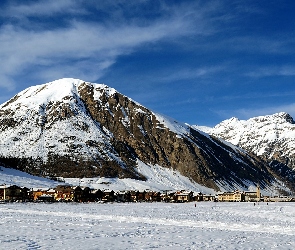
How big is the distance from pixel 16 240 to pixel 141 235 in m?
10.9

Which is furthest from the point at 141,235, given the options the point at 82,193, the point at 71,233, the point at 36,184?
the point at 36,184

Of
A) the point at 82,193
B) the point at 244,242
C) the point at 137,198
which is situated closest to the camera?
Result: the point at 244,242

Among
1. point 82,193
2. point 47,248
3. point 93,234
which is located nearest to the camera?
point 47,248

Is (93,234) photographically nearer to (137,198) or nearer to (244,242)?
(244,242)

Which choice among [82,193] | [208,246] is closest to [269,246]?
[208,246]

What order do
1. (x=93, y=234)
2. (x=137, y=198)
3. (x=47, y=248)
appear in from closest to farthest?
(x=47, y=248)
(x=93, y=234)
(x=137, y=198)

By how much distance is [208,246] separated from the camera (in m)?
29.2

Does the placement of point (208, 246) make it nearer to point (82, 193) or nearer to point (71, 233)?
point (71, 233)

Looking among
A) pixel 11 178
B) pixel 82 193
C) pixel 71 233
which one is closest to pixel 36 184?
pixel 11 178

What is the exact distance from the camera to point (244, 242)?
105ft

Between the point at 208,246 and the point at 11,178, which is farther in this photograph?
the point at 11,178

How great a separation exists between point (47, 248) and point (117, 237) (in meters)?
8.01

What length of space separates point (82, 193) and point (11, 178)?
5008cm

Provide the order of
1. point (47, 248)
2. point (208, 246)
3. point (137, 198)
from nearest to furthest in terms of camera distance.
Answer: point (47, 248)
point (208, 246)
point (137, 198)
